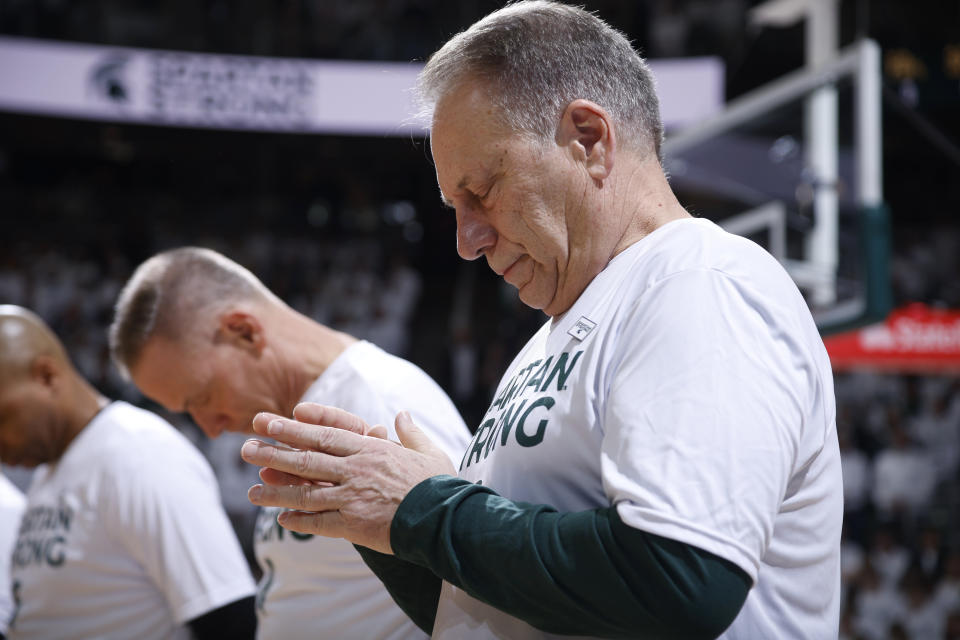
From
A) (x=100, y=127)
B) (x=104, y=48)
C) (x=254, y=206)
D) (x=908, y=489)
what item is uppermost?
(x=104, y=48)

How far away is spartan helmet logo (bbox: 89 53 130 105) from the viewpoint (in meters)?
9.87

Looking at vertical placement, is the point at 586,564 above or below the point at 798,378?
below

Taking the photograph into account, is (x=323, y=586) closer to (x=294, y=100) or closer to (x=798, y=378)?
(x=798, y=378)

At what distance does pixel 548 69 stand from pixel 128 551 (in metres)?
1.83

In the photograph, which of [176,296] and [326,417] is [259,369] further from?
Result: [326,417]

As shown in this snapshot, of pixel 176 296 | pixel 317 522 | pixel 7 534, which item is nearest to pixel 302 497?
pixel 317 522

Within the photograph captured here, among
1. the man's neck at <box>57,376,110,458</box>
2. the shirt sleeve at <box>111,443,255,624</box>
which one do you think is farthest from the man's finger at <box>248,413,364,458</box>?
the man's neck at <box>57,376,110,458</box>

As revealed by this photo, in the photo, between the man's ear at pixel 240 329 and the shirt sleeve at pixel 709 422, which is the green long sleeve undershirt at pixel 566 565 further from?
the man's ear at pixel 240 329

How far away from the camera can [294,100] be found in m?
10.3

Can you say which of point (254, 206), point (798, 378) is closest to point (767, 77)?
point (254, 206)

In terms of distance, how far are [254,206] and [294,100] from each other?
2.44 meters

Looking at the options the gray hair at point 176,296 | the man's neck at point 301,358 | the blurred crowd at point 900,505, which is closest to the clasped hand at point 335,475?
the man's neck at point 301,358

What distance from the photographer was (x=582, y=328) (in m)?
1.20

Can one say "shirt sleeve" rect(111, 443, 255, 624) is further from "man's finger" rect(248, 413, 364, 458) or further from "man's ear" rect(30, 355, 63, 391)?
"man's finger" rect(248, 413, 364, 458)
